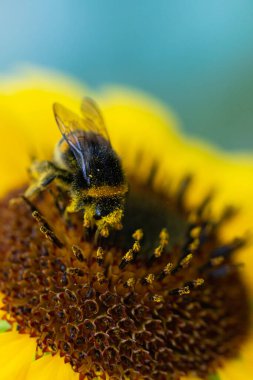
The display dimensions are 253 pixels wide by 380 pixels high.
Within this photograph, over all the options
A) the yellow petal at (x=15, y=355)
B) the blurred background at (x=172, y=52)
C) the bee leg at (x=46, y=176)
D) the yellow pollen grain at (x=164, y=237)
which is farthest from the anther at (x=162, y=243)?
the blurred background at (x=172, y=52)

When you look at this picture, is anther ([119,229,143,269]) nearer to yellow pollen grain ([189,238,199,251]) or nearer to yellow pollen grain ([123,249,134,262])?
yellow pollen grain ([123,249,134,262])

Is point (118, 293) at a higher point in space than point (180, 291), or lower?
lower

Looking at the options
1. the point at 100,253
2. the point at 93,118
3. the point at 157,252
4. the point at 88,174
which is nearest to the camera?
the point at 88,174

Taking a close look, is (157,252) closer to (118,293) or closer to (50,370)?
(118,293)

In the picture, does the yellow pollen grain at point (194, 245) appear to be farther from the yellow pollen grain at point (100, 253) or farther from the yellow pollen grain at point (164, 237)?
the yellow pollen grain at point (100, 253)

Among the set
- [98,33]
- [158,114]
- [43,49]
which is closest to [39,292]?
[158,114]

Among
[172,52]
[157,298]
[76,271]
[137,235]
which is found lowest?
[76,271]

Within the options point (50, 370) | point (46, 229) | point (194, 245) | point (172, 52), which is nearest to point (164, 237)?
point (194, 245)

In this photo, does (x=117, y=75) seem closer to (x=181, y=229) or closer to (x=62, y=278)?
(x=181, y=229)
